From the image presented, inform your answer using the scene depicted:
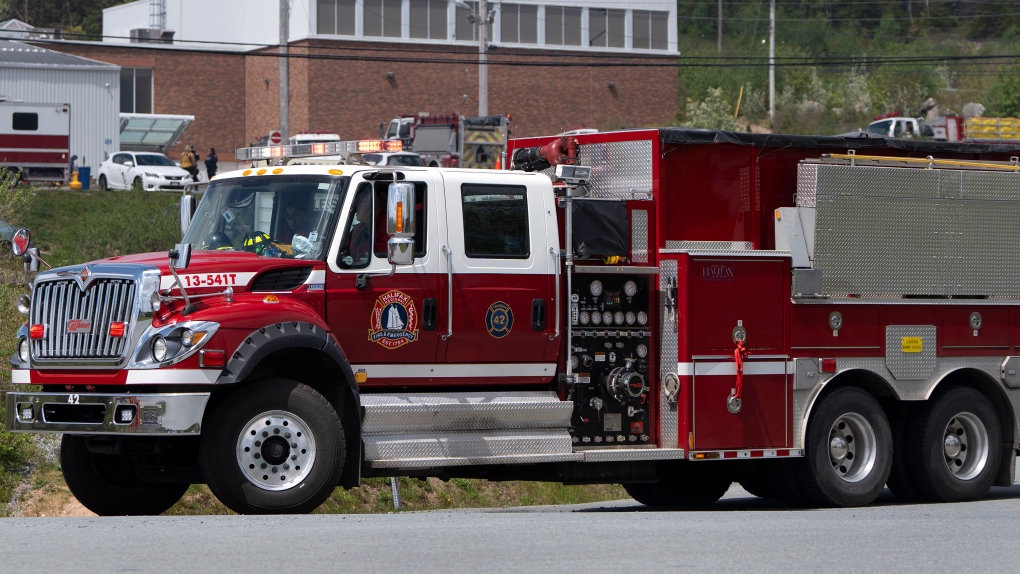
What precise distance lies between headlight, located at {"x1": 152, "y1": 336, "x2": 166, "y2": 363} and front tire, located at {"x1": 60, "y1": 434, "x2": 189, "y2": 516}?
58.6 inches

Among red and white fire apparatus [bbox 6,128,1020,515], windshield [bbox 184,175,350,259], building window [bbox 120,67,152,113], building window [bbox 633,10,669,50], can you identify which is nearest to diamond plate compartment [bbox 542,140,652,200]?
red and white fire apparatus [bbox 6,128,1020,515]

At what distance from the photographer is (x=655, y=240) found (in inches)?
443

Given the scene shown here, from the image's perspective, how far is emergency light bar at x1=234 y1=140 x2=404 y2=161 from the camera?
10.8 m

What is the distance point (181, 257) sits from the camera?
365 inches

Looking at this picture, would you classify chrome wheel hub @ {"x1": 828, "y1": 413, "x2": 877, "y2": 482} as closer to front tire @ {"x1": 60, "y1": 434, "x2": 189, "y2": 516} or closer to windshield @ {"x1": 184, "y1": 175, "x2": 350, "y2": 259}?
windshield @ {"x1": 184, "y1": 175, "x2": 350, "y2": 259}

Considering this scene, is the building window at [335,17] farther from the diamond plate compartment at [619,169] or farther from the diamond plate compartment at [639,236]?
the diamond plate compartment at [639,236]

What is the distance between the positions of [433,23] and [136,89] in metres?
15.8

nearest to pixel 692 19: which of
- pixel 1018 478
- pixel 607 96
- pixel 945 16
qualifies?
pixel 945 16

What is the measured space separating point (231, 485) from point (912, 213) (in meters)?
6.32

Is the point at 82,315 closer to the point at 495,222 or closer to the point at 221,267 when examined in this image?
the point at 221,267

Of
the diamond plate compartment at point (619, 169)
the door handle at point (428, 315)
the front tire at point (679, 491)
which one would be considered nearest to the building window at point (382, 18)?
the front tire at point (679, 491)

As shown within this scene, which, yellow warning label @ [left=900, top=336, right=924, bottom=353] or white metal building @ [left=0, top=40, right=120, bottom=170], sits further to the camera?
white metal building @ [left=0, top=40, right=120, bottom=170]

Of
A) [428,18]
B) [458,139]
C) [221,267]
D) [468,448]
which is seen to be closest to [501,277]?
[468,448]

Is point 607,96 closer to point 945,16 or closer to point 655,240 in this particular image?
point 945,16
